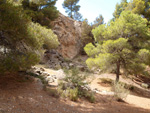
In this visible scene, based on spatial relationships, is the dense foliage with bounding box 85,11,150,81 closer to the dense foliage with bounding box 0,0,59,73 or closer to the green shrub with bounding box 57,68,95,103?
the green shrub with bounding box 57,68,95,103

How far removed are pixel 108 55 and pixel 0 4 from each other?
715 cm

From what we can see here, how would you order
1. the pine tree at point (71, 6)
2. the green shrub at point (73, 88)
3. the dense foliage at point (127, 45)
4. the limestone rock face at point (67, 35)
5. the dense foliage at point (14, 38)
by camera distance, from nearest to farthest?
the dense foliage at point (14, 38)
the green shrub at point (73, 88)
the dense foliage at point (127, 45)
the limestone rock face at point (67, 35)
the pine tree at point (71, 6)

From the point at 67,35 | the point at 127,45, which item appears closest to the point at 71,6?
the point at 67,35

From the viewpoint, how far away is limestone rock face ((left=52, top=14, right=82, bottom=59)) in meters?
18.8

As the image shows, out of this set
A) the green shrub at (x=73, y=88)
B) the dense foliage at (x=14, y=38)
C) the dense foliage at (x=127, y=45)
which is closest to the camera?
the dense foliage at (x=14, y=38)

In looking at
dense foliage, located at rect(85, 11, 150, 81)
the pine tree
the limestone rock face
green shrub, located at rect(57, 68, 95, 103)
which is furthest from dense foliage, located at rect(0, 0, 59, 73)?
the pine tree

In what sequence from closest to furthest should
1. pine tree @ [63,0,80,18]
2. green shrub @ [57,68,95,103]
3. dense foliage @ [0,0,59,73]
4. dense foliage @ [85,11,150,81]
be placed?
dense foliage @ [0,0,59,73]
green shrub @ [57,68,95,103]
dense foliage @ [85,11,150,81]
pine tree @ [63,0,80,18]

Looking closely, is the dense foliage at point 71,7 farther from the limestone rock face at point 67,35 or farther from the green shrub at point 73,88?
the green shrub at point 73,88

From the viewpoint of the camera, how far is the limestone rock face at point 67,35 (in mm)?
18783

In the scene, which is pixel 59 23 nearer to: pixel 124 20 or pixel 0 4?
pixel 124 20

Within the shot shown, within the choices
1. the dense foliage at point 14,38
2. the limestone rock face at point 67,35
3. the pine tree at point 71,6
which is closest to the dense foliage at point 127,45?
the dense foliage at point 14,38

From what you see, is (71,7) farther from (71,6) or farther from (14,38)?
(14,38)

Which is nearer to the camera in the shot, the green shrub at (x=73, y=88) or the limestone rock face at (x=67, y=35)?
the green shrub at (x=73, y=88)

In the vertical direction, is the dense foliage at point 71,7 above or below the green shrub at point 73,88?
above
